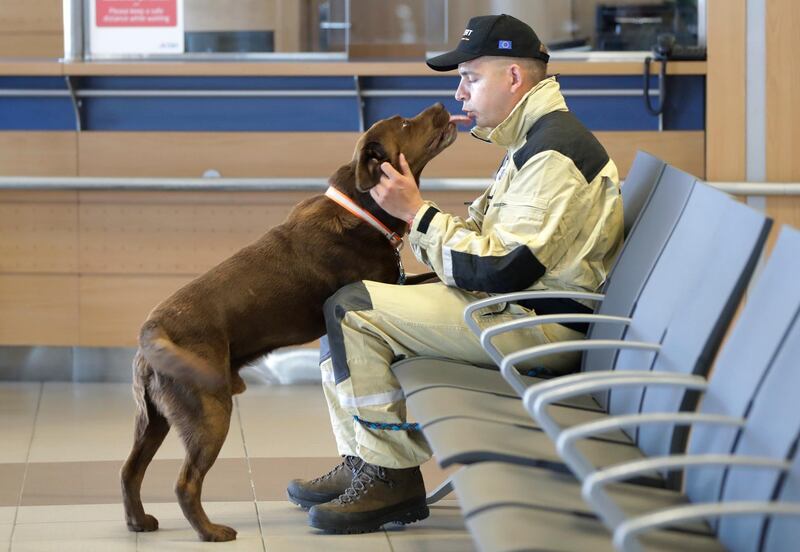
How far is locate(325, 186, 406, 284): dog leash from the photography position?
10.4ft

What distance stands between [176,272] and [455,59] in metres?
2.24

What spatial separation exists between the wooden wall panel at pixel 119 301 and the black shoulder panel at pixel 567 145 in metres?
2.43

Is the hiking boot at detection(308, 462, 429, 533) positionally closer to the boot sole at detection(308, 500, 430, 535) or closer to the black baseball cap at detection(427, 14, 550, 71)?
the boot sole at detection(308, 500, 430, 535)

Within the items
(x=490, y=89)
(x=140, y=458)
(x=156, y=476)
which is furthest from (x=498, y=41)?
(x=156, y=476)

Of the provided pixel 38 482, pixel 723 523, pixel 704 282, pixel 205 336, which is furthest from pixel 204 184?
pixel 723 523

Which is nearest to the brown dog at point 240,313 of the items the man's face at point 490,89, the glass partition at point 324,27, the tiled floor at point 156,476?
the tiled floor at point 156,476

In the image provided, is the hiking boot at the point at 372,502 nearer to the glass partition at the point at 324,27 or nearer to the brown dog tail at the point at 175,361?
the brown dog tail at the point at 175,361

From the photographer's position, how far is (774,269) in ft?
6.29

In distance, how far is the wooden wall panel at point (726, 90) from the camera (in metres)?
4.76

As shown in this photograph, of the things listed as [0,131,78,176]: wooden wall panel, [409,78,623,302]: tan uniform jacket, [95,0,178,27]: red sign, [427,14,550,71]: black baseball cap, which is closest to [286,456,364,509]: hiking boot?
[409,78,623,302]: tan uniform jacket

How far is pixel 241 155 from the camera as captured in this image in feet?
16.1

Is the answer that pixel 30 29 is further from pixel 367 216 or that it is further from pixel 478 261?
pixel 478 261

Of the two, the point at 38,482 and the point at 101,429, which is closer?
the point at 38,482

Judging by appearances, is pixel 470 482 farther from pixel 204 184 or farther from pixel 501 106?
pixel 204 184
